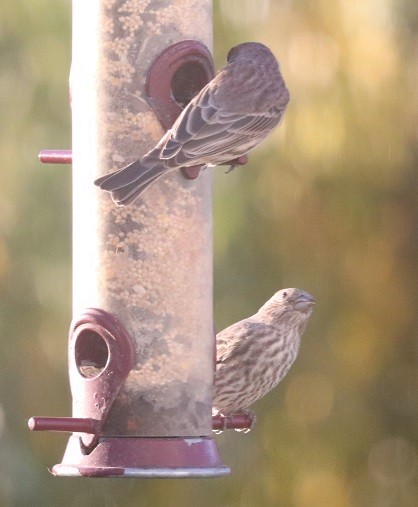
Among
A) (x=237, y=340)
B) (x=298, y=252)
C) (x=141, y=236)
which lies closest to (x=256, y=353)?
(x=237, y=340)

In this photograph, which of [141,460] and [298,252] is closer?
[141,460]

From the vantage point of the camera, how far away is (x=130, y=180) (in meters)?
8.24

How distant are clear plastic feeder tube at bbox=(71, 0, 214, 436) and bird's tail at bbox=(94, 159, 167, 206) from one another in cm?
21

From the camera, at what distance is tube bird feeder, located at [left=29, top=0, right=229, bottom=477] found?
831 centimetres

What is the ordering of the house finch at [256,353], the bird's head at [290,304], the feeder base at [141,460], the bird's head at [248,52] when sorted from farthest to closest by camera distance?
the bird's head at [290,304] < the house finch at [256,353] < the bird's head at [248,52] < the feeder base at [141,460]

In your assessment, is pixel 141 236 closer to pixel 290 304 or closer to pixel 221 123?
pixel 221 123

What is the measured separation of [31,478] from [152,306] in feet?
18.5

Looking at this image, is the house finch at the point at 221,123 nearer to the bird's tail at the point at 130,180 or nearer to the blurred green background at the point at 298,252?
the bird's tail at the point at 130,180

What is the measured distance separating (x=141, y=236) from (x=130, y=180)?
31 cm

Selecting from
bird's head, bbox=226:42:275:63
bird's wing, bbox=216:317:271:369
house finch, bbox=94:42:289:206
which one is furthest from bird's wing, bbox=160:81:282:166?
bird's wing, bbox=216:317:271:369

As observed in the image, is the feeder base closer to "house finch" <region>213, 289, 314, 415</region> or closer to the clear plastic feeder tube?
the clear plastic feeder tube

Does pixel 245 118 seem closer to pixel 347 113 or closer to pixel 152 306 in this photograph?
pixel 152 306

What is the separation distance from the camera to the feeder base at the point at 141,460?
812 centimetres

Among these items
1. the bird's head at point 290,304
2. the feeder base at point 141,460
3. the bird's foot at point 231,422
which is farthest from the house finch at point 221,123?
the bird's head at point 290,304
